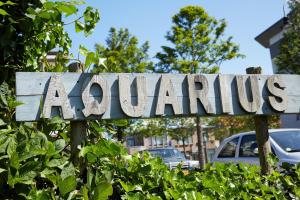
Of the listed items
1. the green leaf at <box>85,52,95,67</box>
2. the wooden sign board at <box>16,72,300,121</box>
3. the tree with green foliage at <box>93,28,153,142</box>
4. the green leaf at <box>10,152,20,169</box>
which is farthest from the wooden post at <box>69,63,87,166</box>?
the tree with green foliage at <box>93,28,153,142</box>

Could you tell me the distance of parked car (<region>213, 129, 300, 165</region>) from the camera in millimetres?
7618

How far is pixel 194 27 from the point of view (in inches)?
954

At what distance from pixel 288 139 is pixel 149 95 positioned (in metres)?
5.90

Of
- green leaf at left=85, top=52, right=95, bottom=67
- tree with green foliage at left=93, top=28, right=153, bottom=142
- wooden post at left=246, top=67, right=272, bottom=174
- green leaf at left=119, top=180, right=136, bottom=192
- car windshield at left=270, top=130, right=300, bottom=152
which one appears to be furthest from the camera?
tree with green foliage at left=93, top=28, right=153, bottom=142

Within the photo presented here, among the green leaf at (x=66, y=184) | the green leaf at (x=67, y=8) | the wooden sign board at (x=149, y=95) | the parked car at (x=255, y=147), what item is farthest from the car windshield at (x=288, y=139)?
the green leaf at (x=66, y=184)

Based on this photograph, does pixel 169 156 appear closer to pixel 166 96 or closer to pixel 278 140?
pixel 278 140

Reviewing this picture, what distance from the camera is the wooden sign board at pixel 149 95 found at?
259cm

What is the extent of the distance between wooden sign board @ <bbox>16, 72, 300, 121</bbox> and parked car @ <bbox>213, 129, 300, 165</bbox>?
414 centimetres

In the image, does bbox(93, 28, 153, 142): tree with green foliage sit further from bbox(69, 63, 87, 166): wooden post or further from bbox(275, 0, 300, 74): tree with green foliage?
bbox(69, 63, 87, 166): wooden post

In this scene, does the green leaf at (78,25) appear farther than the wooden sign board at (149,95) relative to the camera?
Yes

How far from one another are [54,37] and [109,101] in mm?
727

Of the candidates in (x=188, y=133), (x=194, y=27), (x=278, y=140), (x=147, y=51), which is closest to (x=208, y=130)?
(x=188, y=133)

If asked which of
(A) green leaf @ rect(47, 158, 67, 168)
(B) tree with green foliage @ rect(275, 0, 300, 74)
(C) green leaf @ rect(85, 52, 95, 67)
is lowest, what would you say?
(A) green leaf @ rect(47, 158, 67, 168)

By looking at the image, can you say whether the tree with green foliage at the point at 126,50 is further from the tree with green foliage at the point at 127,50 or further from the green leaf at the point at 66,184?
the green leaf at the point at 66,184
